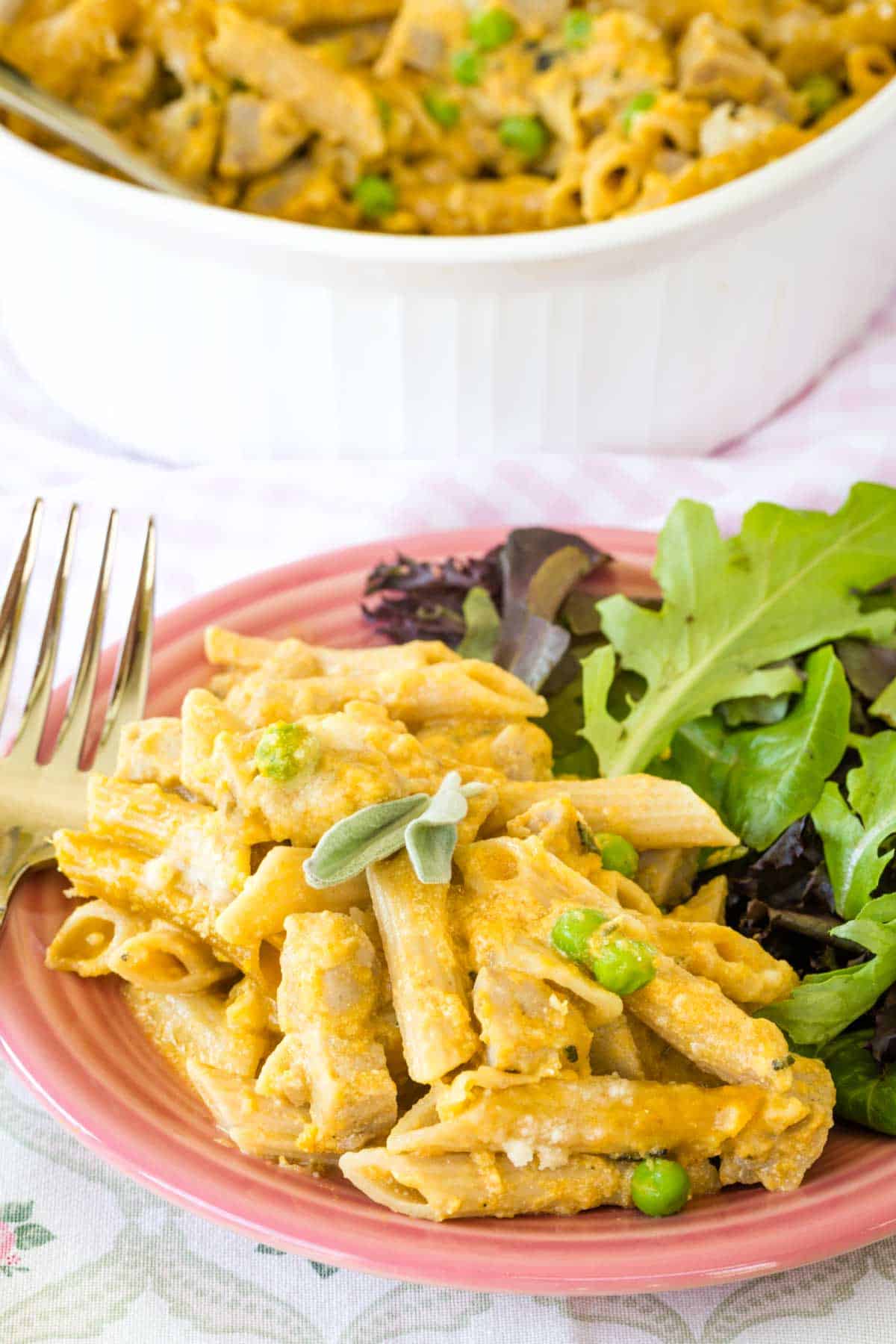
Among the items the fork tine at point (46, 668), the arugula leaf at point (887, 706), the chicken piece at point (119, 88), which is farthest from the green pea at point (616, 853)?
the chicken piece at point (119, 88)

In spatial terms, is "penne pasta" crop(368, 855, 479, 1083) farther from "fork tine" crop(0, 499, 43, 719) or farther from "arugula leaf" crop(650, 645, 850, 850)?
"fork tine" crop(0, 499, 43, 719)

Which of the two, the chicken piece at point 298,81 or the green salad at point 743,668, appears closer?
the green salad at point 743,668

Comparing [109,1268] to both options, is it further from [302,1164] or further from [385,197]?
[385,197]

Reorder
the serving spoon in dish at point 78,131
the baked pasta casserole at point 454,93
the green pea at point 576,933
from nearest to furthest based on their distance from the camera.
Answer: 1. the green pea at point 576,933
2. the serving spoon in dish at point 78,131
3. the baked pasta casserole at point 454,93

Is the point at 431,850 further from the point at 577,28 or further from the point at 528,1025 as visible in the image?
the point at 577,28

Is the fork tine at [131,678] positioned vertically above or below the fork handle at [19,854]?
above

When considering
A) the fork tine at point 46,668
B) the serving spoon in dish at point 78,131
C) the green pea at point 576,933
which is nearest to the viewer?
the green pea at point 576,933

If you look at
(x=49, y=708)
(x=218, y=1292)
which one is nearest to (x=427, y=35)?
(x=49, y=708)

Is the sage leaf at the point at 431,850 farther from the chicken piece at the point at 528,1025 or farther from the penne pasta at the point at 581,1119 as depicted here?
the penne pasta at the point at 581,1119
